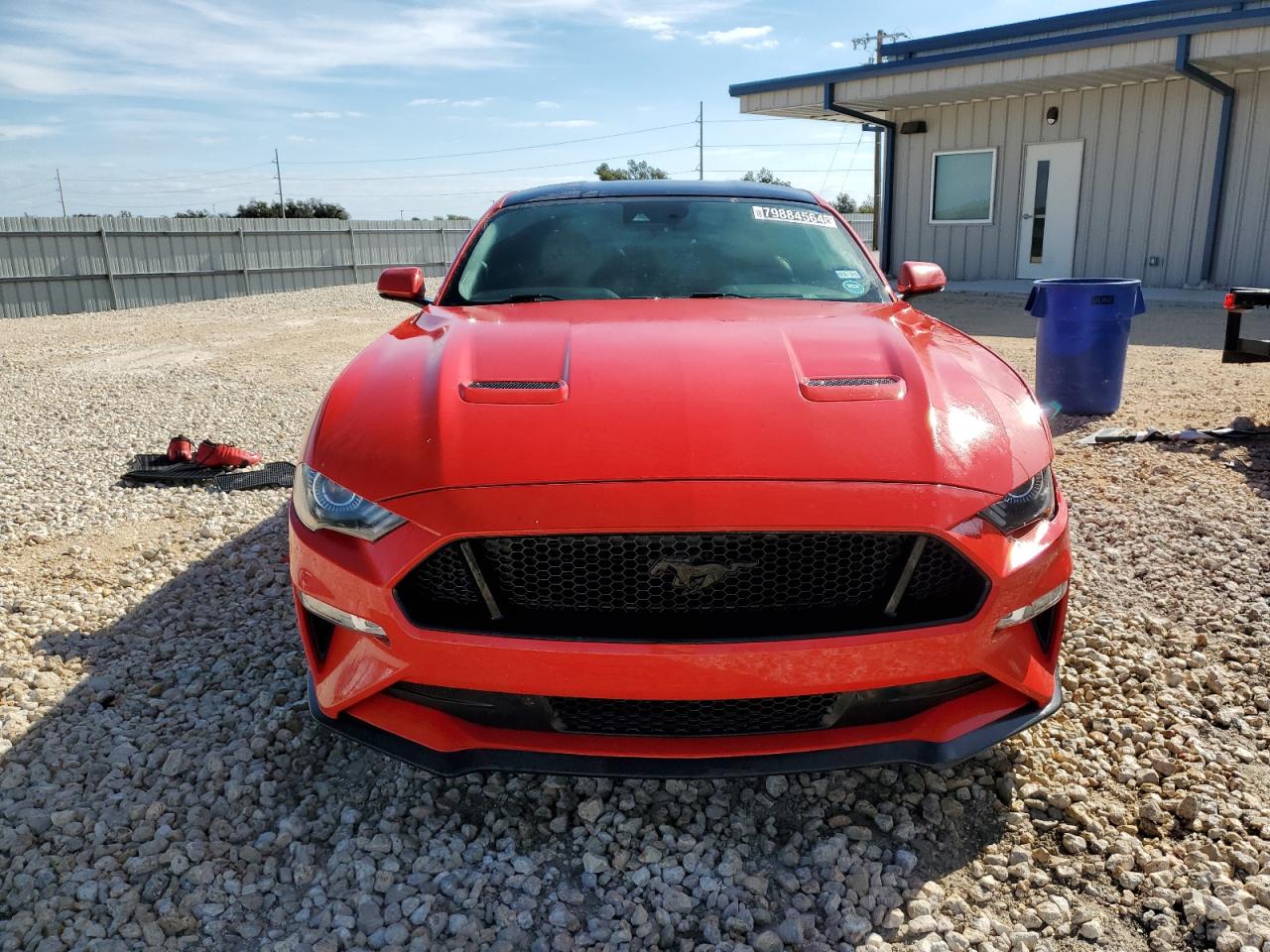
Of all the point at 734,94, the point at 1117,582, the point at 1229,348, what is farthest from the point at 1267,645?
the point at 734,94

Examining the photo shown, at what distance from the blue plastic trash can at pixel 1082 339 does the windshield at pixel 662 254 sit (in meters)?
3.40

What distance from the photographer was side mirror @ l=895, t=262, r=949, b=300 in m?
3.55

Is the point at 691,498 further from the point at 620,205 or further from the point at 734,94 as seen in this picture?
the point at 734,94

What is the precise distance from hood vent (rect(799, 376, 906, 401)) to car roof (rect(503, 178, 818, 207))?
166 cm

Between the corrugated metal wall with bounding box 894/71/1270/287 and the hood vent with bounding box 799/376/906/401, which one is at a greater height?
the corrugated metal wall with bounding box 894/71/1270/287

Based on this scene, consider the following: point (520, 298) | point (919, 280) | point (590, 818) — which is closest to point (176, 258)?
point (520, 298)

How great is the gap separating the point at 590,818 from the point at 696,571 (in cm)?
78

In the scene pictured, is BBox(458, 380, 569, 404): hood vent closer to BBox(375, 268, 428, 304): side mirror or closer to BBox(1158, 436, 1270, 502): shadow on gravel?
BBox(375, 268, 428, 304): side mirror

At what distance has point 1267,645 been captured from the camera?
125 inches

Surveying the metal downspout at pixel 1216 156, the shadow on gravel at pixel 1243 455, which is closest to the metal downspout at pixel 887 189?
the metal downspout at pixel 1216 156

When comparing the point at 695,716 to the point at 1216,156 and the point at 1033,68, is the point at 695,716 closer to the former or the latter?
the point at 1033,68

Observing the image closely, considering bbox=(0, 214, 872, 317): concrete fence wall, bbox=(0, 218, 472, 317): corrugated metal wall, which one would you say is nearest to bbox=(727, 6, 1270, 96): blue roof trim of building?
bbox=(0, 214, 872, 317): concrete fence wall

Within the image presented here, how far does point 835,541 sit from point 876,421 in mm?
353

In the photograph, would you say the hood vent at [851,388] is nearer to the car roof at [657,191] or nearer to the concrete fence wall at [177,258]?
the car roof at [657,191]
